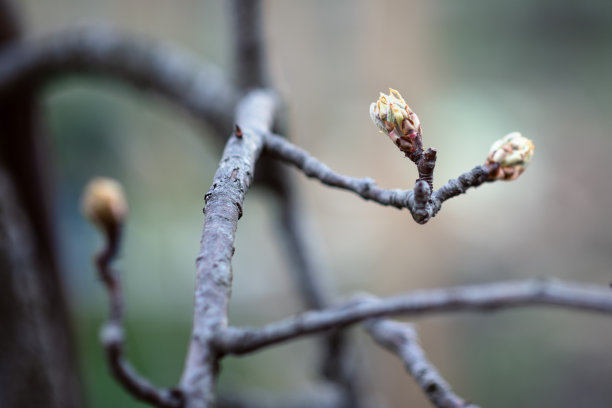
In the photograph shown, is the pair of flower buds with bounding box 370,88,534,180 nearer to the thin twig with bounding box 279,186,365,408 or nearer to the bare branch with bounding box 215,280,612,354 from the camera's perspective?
the bare branch with bounding box 215,280,612,354

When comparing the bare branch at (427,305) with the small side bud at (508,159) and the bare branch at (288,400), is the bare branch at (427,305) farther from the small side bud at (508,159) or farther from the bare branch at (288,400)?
the bare branch at (288,400)

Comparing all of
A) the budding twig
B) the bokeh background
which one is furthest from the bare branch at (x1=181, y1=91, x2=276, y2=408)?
the bokeh background

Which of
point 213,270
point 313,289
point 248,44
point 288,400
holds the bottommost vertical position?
point 213,270

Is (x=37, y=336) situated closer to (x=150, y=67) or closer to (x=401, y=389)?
(x=150, y=67)

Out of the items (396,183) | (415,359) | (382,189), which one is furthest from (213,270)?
(396,183)

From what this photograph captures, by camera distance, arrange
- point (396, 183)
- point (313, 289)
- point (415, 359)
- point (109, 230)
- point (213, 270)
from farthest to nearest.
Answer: point (396, 183)
point (313, 289)
point (109, 230)
point (415, 359)
point (213, 270)

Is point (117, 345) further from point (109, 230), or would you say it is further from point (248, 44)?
point (248, 44)
